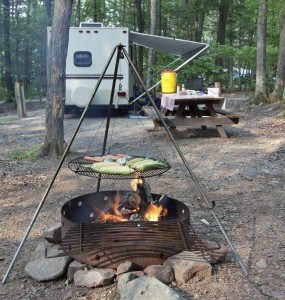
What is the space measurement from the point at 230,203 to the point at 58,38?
3945mm

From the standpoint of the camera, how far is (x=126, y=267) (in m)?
2.83

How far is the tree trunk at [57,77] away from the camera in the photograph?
6.57m

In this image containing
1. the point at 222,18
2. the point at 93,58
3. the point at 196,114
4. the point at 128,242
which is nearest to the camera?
the point at 128,242

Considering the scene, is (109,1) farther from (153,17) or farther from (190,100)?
(190,100)

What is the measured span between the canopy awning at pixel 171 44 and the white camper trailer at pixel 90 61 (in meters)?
0.53

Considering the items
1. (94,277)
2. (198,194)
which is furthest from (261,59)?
(94,277)

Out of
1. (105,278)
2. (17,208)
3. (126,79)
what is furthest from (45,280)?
(126,79)

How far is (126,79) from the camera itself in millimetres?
11492

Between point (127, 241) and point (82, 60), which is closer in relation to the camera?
point (127, 241)

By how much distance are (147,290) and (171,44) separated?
31.9 feet

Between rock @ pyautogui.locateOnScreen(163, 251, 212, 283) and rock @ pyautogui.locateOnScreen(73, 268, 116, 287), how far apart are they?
416mm

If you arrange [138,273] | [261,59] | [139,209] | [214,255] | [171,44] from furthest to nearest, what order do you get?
[261,59] < [171,44] < [139,209] < [214,255] < [138,273]

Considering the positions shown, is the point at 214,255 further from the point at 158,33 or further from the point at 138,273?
the point at 158,33

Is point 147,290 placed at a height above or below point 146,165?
below
